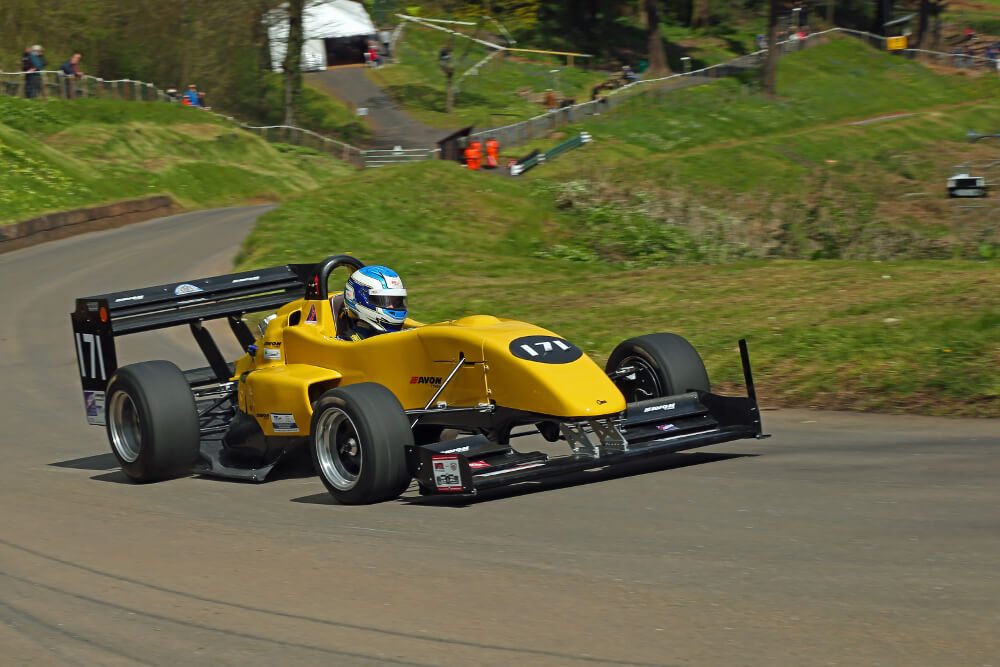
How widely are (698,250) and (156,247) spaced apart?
38.2 feet

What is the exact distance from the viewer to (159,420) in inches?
401

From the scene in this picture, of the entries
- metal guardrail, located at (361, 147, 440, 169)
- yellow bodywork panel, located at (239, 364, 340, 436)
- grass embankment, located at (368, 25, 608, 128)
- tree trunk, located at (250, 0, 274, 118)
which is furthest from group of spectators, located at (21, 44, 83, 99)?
yellow bodywork panel, located at (239, 364, 340, 436)

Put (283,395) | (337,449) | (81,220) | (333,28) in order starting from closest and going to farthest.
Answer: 1. (337,449)
2. (283,395)
3. (81,220)
4. (333,28)

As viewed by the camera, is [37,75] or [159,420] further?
[37,75]

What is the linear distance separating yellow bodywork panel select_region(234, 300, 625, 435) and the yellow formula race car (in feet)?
0.04

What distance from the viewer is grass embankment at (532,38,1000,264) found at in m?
22.2

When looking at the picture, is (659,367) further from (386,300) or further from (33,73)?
(33,73)

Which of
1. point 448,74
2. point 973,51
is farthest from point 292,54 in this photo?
point 973,51

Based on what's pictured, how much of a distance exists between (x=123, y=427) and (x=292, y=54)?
1696 inches

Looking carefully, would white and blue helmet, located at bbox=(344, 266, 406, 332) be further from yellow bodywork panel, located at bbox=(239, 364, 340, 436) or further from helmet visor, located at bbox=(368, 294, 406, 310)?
yellow bodywork panel, located at bbox=(239, 364, 340, 436)

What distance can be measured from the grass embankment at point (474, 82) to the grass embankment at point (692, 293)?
110 ft

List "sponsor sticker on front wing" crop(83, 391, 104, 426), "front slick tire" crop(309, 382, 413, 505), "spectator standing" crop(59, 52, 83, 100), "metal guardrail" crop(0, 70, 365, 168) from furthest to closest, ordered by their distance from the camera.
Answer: "spectator standing" crop(59, 52, 83, 100), "metal guardrail" crop(0, 70, 365, 168), "sponsor sticker on front wing" crop(83, 391, 104, 426), "front slick tire" crop(309, 382, 413, 505)

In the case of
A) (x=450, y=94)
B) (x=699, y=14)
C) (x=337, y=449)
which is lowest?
(x=337, y=449)

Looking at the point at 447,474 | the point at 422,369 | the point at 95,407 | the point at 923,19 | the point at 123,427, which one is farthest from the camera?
the point at 923,19
